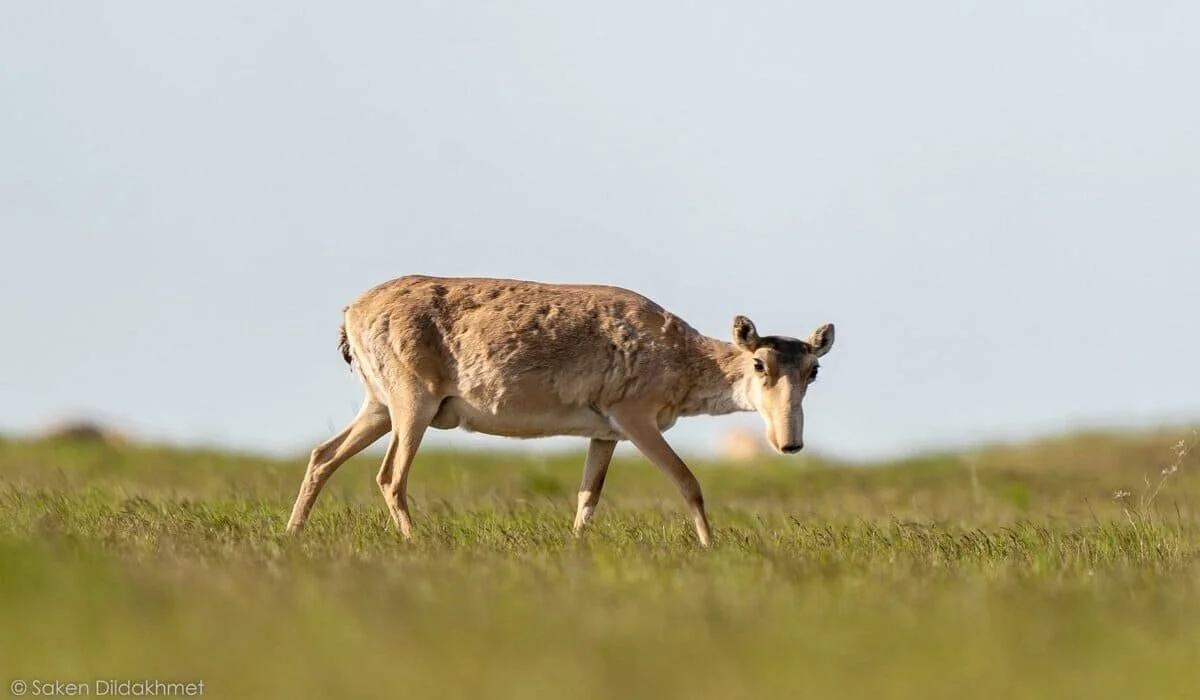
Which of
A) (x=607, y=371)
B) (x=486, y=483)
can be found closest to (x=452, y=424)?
(x=607, y=371)

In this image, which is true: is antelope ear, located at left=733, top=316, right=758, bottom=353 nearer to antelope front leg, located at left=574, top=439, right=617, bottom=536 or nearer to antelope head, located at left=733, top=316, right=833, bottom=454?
antelope head, located at left=733, top=316, right=833, bottom=454

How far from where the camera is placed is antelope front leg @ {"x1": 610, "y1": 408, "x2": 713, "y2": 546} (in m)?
11.7

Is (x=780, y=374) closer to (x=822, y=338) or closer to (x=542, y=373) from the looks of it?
(x=822, y=338)

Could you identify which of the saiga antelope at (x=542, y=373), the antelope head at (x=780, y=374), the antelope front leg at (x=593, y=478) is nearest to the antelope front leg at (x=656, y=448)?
the saiga antelope at (x=542, y=373)

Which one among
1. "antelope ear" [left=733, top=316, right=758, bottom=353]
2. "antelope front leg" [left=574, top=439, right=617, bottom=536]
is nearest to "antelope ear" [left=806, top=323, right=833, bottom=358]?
"antelope ear" [left=733, top=316, right=758, bottom=353]

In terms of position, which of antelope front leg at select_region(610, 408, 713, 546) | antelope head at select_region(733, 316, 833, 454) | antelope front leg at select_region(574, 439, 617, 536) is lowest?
antelope front leg at select_region(574, 439, 617, 536)

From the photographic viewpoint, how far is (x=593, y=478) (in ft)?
40.7

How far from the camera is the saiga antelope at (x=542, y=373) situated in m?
12.0

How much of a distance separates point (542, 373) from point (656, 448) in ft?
3.13

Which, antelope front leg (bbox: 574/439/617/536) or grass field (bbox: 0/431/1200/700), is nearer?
grass field (bbox: 0/431/1200/700)

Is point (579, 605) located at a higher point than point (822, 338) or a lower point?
lower

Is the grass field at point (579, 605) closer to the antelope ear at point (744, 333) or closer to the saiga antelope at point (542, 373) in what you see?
the saiga antelope at point (542, 373)

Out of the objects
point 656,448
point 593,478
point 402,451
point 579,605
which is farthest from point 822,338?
point 579,605

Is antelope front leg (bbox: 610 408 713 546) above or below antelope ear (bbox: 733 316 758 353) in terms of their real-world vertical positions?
below
